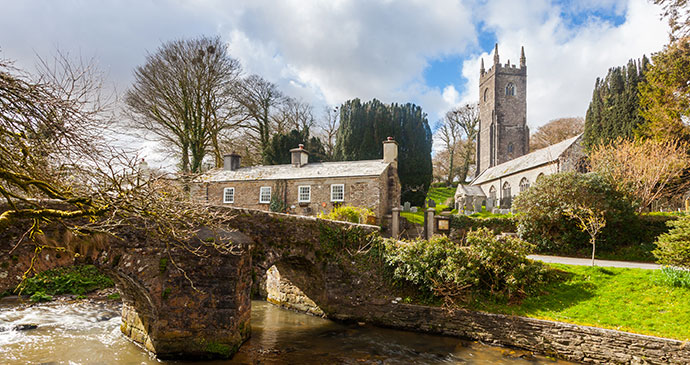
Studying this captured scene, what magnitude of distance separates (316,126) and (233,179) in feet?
55.6

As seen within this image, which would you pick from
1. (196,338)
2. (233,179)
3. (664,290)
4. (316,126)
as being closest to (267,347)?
(196,338)

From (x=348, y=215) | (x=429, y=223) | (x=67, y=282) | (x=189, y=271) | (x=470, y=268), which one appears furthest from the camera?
(x=429, y=223)

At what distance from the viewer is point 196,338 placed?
923 centimetres

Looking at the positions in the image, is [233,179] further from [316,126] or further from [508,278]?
[508,278]

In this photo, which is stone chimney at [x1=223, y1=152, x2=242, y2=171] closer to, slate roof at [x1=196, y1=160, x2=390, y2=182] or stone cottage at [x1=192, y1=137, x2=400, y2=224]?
slate roof at [x1=196, y1=160, x2=390, y2=182]

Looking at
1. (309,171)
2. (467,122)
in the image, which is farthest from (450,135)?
(309,171)

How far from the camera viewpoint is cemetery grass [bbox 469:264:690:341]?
9.92 meters

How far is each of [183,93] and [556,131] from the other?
41.6m

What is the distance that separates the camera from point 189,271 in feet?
30.1

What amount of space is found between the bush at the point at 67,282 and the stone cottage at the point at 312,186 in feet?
22.1

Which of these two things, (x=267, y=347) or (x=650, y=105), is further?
(x=650, y=105)

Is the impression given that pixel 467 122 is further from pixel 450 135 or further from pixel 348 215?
pixel 348 215

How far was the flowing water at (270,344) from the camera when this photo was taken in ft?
31.0

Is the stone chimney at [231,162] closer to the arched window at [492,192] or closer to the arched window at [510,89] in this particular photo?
the arched window at [492,192]
